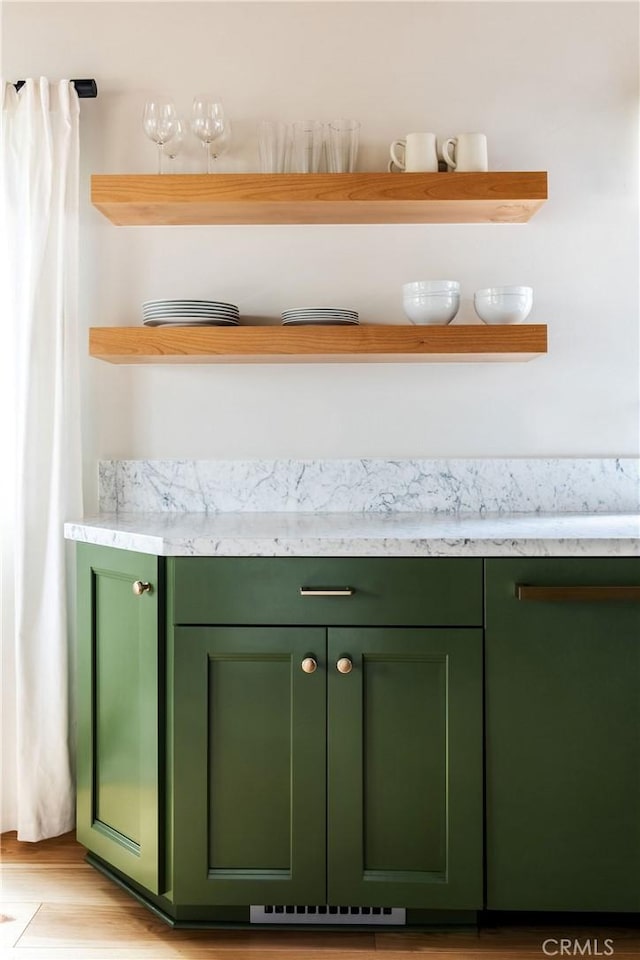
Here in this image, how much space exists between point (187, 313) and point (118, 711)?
41.6 inches

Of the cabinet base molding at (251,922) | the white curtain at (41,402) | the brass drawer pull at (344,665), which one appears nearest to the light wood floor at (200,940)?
the cabinet base molding at (251,922)

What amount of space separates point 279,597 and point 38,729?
38.5 inches

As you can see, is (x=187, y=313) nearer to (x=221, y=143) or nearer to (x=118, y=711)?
(x=221, y=143)

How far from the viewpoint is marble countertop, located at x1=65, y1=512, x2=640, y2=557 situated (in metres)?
1.72

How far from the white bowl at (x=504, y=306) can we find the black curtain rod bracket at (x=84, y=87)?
4.16ft

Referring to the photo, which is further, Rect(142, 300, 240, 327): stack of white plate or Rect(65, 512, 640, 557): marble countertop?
Rect(142, 300, 240, 327): stack of white plate

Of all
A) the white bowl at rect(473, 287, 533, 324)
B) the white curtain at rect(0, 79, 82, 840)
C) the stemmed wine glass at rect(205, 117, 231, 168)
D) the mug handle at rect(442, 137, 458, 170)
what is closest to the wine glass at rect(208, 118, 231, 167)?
the stemmed wine glass at rect(205, 117, 231, 168)

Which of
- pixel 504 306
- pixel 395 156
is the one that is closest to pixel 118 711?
pixel 504 306

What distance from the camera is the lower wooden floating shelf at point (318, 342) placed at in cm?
208

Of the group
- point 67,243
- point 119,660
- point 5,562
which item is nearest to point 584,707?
point 119,660

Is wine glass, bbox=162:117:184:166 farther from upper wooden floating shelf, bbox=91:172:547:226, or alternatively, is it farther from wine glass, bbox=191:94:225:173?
upper wooden floating shelf, bbox=91:172:547:226

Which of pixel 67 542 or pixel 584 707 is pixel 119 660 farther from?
pixel 584 707

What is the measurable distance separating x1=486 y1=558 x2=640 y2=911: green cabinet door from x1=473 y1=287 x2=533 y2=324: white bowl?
727 mm

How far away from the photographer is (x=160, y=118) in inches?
85.7
